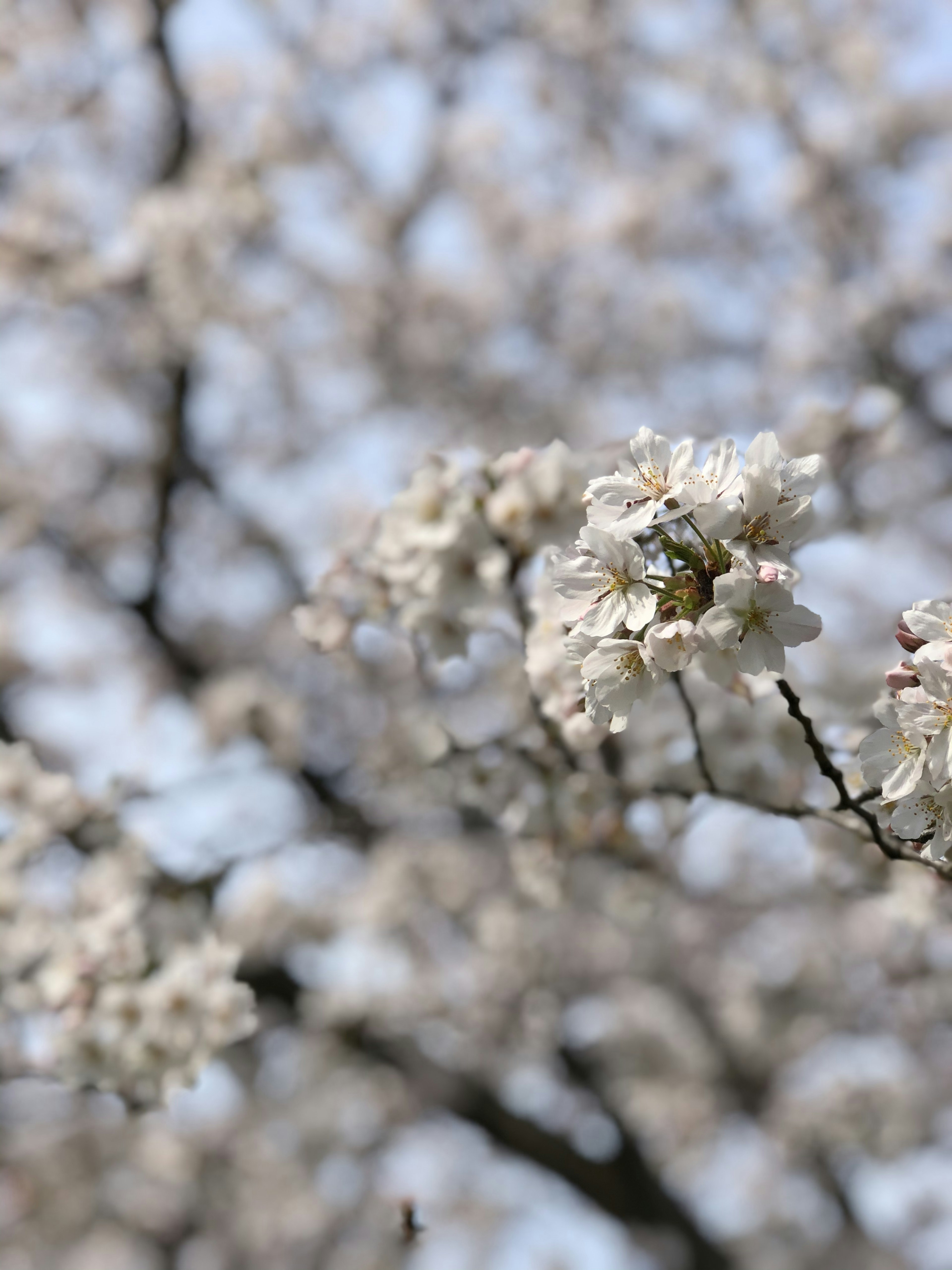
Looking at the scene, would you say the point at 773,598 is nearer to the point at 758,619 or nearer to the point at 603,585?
the point at 758,619

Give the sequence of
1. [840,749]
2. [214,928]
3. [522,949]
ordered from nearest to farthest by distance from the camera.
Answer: [840,749], [214,928], [522,949]

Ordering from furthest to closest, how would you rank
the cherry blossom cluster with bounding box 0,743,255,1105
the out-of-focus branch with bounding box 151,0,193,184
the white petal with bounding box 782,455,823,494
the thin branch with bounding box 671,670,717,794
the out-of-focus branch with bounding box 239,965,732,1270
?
1. the out-of-focus branch with bounding box 151,0,193,184
2. the out-of-focus branch with bounding box 239,965,732,1270
3. the cherry blossom cluster with bounding box 0,743,255,1105
4. the thin branch with bounding box 671,670,717,794
5. the white petal with bounding box 782,455,823,494

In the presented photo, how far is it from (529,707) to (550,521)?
2.16ft

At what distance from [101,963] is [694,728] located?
160cm

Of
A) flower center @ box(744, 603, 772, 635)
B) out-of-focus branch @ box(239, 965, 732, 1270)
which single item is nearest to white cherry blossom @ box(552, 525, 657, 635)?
flower center @ box(744, 603, 772, 635)

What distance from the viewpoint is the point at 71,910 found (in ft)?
8.36

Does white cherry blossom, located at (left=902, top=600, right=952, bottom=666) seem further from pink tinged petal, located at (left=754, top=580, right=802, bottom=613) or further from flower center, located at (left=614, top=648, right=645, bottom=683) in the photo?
flower center, located at (left=614, top=648, right=645, bottom=683)

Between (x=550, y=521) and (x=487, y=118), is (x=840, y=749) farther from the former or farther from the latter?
(x=487, y=118)

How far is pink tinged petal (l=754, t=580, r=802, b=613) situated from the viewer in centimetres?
104

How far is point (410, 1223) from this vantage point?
189 centimetres

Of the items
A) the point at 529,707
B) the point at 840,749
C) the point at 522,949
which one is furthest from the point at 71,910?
the point at 522,949

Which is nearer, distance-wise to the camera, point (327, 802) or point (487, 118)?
point (327, 802)

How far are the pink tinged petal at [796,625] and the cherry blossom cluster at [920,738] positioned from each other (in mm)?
95

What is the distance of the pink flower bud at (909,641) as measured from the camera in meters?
1.09
